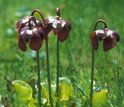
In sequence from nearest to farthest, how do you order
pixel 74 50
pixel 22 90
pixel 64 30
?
pixel 64 30, pixel 22 90, pixel 74 50

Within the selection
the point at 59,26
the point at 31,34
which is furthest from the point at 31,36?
the point at 59,26

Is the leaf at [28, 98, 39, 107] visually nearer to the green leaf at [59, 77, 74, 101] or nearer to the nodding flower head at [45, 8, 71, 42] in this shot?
the green leaf at [59, 77, 74, 101]

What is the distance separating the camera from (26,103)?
72.9 inches

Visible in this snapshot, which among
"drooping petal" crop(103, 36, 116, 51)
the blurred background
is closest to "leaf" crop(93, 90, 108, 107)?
the blurred background

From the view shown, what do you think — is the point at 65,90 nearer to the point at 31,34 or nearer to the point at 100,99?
the point at 100,99

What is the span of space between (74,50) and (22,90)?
1673mm

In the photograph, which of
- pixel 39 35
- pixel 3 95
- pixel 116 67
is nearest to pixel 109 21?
pixel 116 67

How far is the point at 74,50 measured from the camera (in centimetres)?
343

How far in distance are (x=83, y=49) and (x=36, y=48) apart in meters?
1.87

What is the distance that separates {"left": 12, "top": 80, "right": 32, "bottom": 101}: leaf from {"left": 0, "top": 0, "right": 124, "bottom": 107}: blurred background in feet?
1.03

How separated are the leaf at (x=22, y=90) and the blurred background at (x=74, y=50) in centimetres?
31

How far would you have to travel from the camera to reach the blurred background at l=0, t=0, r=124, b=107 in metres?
2.24

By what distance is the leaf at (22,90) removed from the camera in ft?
5.90

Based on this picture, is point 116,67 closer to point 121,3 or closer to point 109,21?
point 109,21
